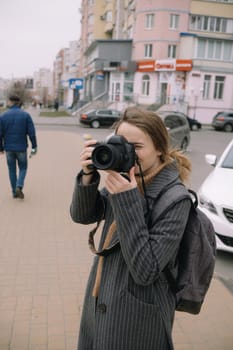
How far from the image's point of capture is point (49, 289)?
3.80 metres

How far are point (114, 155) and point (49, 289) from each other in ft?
9.20

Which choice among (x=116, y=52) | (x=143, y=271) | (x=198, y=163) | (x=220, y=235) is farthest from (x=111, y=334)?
(x=116, y=52)

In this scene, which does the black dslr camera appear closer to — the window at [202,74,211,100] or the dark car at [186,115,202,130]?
the dark car at [186,115,202,130]

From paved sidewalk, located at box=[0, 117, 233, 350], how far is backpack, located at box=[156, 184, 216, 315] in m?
1.56

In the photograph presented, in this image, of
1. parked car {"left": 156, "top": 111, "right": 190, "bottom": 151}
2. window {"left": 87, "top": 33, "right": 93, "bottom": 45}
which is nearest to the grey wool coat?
parked car {"left": 156, "top": 111, "right": 190, "bottom": 151}

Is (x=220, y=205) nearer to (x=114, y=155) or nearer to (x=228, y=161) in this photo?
(x=228, y=161)

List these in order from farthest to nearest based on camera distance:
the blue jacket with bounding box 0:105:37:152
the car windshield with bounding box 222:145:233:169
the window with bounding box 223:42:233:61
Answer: the window with bounding box 223:42:233:61 → the blue jacket with bounding box 0:105:37:152 → the car windshield with bounding box 222:145:233:169

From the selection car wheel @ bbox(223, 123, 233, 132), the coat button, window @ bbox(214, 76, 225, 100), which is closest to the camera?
the coat button

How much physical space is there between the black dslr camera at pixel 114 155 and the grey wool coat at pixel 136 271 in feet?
0.38

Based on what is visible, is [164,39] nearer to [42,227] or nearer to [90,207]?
[42,227]

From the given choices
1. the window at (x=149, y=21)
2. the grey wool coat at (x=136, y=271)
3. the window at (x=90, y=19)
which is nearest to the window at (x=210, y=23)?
the window at (x=149, y=21)

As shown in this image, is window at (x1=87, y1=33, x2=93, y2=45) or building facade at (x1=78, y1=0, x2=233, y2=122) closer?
building facade at (x1=78, y1=0, x2=233, y2=122)

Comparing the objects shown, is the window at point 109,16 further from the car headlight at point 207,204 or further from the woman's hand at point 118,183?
the woman's hand at point 118,183

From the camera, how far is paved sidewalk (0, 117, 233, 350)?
3035mm
